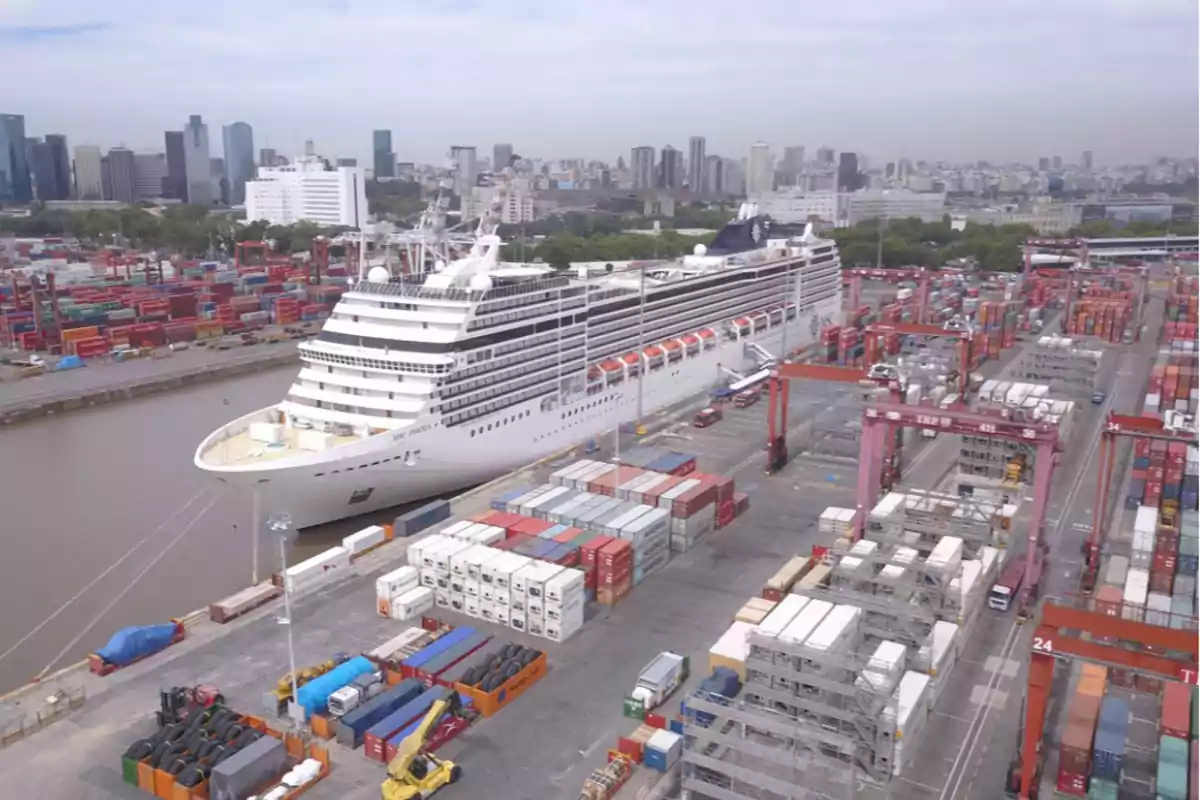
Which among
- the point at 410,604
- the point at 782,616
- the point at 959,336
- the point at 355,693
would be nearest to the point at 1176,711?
the point at 782,616

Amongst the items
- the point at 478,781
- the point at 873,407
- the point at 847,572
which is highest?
the point at 873,407

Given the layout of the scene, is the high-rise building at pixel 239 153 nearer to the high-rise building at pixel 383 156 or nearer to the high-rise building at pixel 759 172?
the high-rise building at pixel 383 156

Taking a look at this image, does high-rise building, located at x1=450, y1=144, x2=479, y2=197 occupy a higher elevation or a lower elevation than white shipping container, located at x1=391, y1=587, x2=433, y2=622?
higher

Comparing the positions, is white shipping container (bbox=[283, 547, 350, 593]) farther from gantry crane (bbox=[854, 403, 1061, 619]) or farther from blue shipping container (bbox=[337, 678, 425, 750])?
gantry crane (bbox=[854, 403, 1061, 619])

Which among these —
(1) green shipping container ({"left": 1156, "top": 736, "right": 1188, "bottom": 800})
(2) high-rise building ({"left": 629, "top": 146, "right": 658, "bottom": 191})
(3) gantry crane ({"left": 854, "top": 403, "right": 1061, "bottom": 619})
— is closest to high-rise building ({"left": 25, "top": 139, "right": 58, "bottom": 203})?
(2) high-rise building ({"left": 629, "top": 146, "right": 658, "bottom": 191})

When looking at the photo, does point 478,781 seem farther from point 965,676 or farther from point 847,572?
point 965,676

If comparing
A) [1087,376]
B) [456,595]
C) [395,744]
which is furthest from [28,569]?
[1087,376]
